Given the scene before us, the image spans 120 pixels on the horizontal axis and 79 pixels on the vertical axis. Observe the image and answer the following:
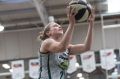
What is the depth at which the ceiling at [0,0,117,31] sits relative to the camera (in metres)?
10.4

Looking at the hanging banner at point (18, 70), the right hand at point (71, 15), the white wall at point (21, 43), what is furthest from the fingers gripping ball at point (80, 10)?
the white wall at point (21, 43)

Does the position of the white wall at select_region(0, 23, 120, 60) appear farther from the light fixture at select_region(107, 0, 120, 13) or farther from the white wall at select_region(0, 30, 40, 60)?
the light fixture at select_region(107, 0, 120, 13)

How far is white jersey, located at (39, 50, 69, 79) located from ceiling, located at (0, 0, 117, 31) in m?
6.74

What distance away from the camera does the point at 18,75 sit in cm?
1015

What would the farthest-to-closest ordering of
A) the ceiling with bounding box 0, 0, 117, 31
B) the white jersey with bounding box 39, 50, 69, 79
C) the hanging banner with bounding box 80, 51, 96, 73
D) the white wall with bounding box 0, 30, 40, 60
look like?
the white wall with bounding box 0, 30, 40, 60 < the ceiling with bounding box 0, 0, 117, 31 < the hanging banner with bounding box 80, 51, 96, 73 < the white jersey with bounding box 39, 50, 69, 79

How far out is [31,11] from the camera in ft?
37.0

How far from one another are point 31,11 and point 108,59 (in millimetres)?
3419

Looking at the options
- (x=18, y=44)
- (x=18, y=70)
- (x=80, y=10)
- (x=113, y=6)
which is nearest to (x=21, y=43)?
(x=18, y=44)

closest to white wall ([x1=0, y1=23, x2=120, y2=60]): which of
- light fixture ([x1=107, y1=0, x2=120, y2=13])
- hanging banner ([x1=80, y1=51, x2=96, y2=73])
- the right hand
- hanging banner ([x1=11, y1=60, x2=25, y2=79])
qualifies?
light fixture ([x1=107, y1=0, x2=120, y2=13])

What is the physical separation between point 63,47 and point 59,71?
0.25 metres

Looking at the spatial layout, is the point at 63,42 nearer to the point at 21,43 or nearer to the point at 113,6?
the point at 113,6

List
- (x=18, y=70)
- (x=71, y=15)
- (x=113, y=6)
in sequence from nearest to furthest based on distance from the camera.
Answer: (x=71, y=15) → (x=18, y=70) → (x=113, y=6)

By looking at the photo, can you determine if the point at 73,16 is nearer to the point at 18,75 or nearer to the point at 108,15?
the point at 18,75

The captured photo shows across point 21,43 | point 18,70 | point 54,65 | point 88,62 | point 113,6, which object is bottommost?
point 18,70
